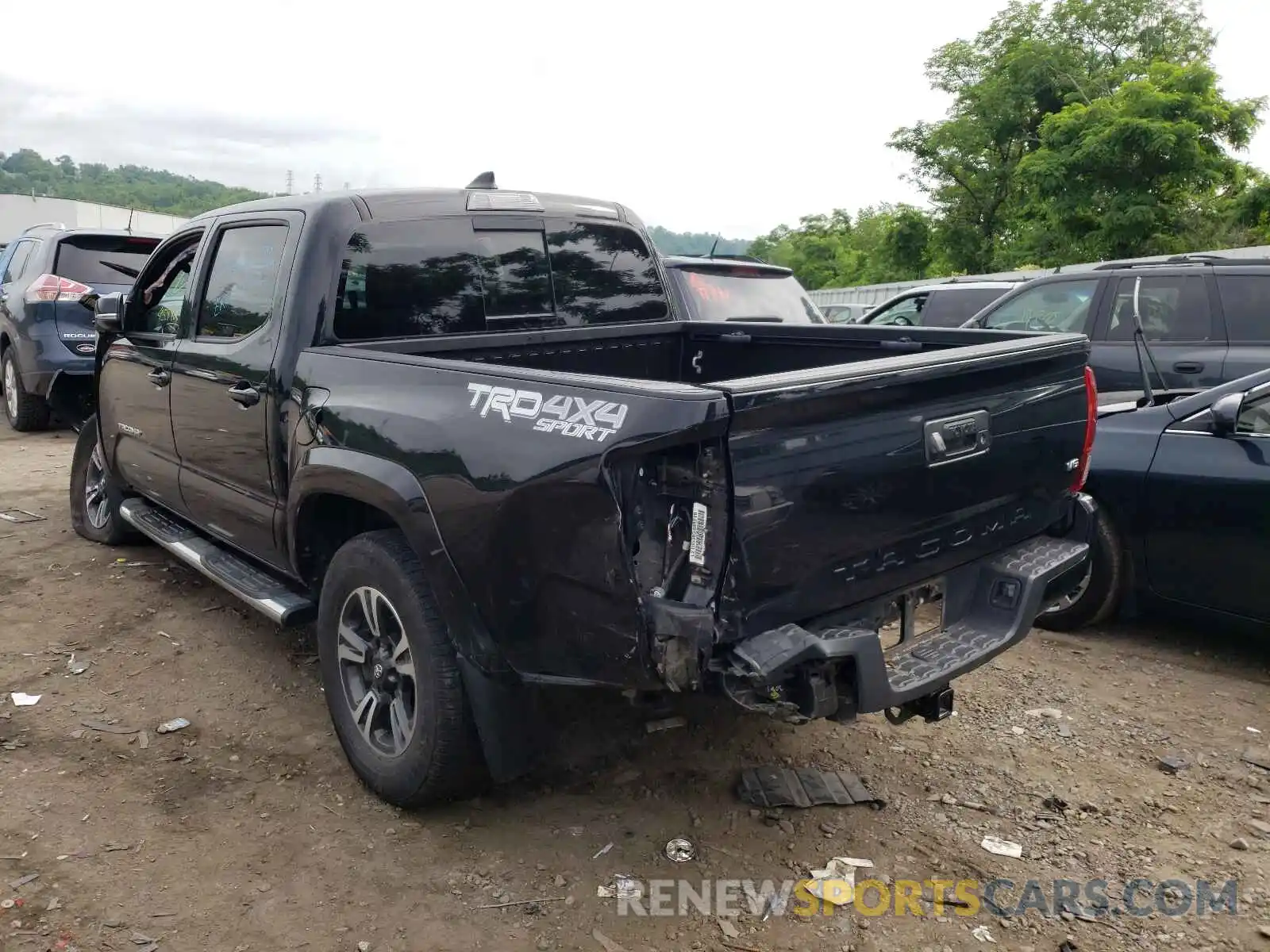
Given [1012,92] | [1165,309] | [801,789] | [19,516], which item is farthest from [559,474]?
[1012,92]

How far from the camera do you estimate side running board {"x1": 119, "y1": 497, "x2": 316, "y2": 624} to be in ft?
12.1

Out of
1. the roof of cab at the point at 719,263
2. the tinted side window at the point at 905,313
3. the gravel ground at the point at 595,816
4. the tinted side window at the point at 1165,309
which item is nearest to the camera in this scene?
the gravel ground at the point at 595,816

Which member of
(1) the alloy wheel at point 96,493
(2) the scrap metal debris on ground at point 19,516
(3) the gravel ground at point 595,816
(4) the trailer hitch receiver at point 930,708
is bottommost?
(2) the scrap metal debris on ground at point 19,516

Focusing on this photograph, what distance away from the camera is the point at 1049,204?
79.6ft

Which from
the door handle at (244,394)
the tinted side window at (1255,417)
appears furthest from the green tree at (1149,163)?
the door handle at (244,394)

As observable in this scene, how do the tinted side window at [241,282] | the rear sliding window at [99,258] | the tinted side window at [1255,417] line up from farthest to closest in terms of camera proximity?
the rear sliding window at [99,258] → the tinted side window at [1255,417] → the tinted side window at [241,282]

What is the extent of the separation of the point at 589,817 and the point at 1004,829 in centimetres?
133

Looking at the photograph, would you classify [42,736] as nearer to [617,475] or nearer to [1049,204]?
[617,475]

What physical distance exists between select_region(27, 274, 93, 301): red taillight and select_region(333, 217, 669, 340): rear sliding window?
6478 millimetres

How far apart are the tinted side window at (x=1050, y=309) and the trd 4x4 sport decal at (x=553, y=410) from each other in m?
5.87

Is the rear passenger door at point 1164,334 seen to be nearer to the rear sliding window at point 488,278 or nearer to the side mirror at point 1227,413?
the side mirror at point 1227,413

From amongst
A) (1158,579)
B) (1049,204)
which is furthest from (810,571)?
(1049,204)

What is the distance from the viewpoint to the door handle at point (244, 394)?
3674 mm

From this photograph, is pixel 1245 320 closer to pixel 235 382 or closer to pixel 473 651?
pixel 473 651
